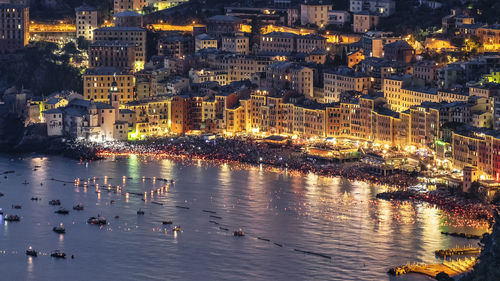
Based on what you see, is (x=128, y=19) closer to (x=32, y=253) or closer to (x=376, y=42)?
(x=376, y=42)

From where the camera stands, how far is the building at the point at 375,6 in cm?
8819

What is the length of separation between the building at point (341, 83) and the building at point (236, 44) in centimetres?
983

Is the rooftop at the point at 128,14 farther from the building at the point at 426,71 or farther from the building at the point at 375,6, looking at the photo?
the building at the point at 426,71

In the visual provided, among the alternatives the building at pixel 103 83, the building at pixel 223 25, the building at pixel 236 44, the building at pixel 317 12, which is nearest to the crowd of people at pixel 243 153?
the building at pixel 103 83

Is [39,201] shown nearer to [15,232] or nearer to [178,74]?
[15,232]

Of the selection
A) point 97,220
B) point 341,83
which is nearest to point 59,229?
point 97,220

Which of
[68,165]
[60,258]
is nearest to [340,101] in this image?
[68,165]

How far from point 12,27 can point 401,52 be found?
24979 mm

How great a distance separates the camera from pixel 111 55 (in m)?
88.0

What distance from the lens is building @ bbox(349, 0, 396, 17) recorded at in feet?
289

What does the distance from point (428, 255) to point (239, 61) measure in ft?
104

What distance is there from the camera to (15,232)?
59719 mm

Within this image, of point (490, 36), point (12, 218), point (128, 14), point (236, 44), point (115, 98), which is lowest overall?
point (12, 218)

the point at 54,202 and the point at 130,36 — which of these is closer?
the point at 54,202
